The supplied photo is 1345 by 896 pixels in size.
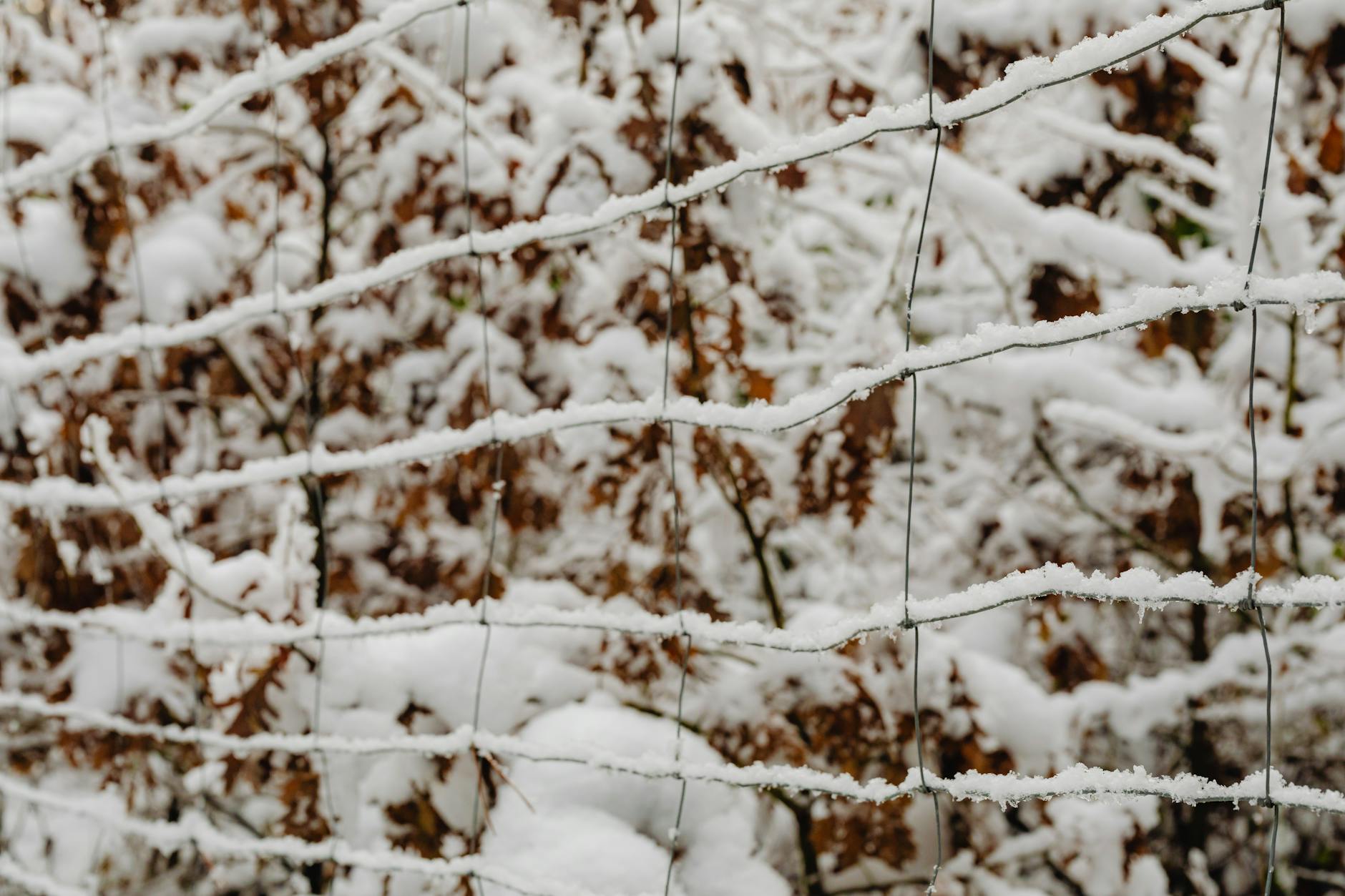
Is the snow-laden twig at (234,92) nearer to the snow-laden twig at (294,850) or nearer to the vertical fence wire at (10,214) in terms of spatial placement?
the vertical fence wire at (10,214)

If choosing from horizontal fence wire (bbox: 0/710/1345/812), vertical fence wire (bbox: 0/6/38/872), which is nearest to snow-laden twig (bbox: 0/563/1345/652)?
horizontal fence wire (bbox: 0/710/1345/812)

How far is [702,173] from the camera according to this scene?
38.1 inches

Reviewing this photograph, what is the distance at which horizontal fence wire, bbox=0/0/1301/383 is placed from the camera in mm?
730

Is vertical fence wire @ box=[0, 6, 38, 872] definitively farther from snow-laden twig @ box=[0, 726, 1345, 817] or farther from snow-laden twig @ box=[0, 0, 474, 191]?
snow-laden twig @ box=[0, 726, 1345, 817]

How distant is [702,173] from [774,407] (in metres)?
0.26

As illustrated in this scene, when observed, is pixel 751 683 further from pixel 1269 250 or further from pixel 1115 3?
pixel 1115 3

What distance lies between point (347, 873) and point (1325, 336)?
286cm

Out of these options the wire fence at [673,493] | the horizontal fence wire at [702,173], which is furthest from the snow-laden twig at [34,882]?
the horizontal fence wire at [702,173]

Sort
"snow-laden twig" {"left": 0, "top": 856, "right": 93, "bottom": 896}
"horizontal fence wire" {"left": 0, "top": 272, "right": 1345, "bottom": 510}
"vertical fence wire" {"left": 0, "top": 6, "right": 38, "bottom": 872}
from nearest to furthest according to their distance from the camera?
"horizontal fence wire" {"left": 0, "top": 272, "right": 1345, "bottom": 510} < "snow-laden twig" {"left": 0, "top": 856, "right": 93, "bottom": 896} < "vertical fence wire" {"left": 0, "top": 6, "right": 38, "bottom": 872}

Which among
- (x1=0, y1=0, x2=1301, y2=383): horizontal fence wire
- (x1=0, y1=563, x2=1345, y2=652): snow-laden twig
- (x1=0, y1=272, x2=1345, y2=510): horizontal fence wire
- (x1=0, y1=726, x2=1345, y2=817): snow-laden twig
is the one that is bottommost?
(x1=0, y1=726, x2=1345, y2=817): snow-laden twig

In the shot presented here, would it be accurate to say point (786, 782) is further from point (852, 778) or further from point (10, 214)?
point (10, 214)

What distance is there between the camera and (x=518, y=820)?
1293mm

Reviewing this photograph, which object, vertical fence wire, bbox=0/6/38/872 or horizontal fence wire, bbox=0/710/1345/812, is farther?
vertical fence wire, bbox=0/6/38/872

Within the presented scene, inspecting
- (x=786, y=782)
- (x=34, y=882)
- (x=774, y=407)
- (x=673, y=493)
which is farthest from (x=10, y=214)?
(x=786, y=782)
